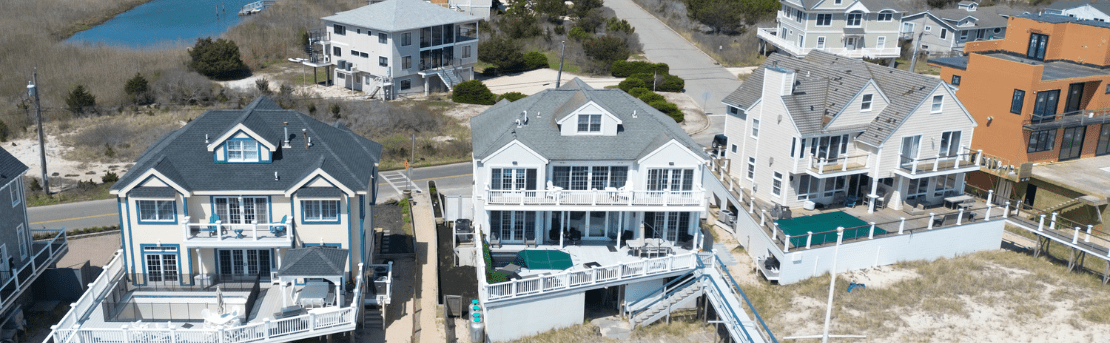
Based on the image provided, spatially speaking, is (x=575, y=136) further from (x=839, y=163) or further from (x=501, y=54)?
(x=501, y=54)

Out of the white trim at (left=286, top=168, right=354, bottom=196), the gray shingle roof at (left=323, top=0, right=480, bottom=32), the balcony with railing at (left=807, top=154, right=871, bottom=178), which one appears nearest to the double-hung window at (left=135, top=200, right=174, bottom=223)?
the white trim at (left=286, top=168, right=354, bottom=196)

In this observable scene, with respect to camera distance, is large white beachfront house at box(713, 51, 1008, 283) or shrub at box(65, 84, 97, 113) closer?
large white beachfront house at box(713, 51, 1008, 283)

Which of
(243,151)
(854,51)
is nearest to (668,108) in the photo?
(854,51)

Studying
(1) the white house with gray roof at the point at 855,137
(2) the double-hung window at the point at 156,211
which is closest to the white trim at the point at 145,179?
(2) the double-hung window at the point at 156,211

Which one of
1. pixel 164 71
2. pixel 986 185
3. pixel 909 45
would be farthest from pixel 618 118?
pixel 909 45

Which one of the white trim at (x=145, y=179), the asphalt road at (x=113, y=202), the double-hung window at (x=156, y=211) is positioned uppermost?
the white trim at (x=145, y=179)

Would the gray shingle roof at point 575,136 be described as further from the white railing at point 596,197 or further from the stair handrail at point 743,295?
the stair handrail at point 743,295

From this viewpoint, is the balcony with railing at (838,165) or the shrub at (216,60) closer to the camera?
the balcony with railing at (838,165)

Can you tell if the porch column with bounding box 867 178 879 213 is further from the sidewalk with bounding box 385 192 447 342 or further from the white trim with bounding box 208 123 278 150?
the white trim with bounding box 208 123 278 150
